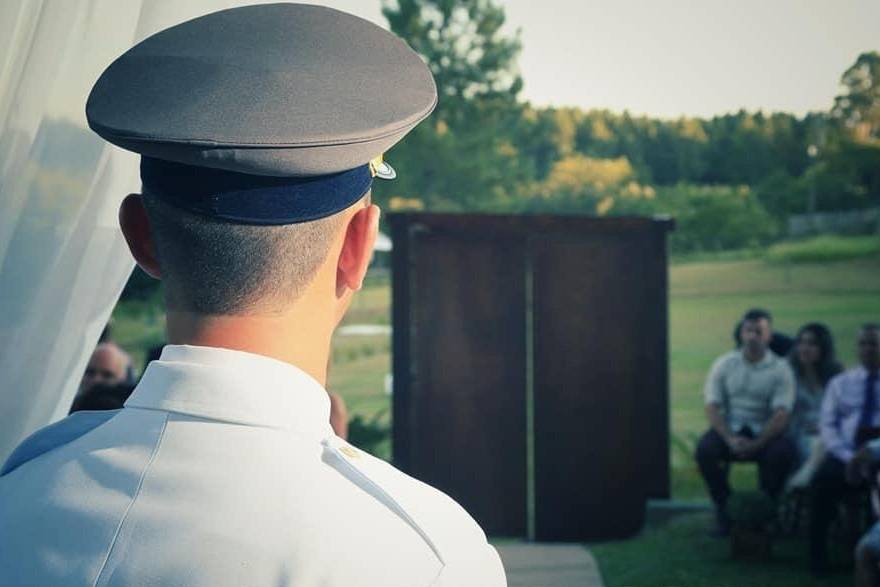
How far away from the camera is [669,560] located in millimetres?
5352

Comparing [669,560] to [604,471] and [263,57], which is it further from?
[263,57]

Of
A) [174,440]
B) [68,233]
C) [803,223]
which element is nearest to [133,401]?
[174,440]

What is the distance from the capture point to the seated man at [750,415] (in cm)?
629

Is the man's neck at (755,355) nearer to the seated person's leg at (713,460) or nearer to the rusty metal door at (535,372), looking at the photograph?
the seated person's leg at (713,460)

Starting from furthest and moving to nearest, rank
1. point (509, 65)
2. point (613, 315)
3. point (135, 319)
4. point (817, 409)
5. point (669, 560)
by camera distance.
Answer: point (509, 65)
point (135, 319)
point (613, 315)
point (817, 409)
point (669, 560)

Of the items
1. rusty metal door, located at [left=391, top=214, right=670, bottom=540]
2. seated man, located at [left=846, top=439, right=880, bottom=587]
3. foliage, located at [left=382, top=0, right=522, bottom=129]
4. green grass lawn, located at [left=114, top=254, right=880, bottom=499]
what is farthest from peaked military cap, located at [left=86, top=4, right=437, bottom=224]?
foliage, located at [left=382, top=0, right=522, bottom=129]

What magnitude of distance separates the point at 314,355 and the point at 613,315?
254 inches

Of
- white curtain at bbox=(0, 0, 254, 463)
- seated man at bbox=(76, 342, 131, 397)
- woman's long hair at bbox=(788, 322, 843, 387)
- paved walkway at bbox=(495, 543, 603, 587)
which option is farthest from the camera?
woman's long hair at bbox=(788, 322, 843, 387)

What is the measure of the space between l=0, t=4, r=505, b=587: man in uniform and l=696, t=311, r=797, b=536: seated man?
18.4 feet

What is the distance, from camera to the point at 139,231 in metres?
0.84

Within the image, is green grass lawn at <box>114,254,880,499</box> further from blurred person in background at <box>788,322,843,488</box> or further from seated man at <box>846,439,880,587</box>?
seated man at <box>846,439,880,587</box>

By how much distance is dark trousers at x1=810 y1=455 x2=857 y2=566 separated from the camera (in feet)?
18.2

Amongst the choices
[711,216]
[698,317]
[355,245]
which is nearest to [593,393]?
[355,245]

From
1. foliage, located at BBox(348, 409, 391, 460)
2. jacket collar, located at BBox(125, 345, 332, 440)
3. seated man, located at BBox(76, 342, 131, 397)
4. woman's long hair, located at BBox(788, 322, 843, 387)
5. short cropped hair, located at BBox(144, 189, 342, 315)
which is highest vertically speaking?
short cropped hair, located at BBox(144, 189, 342, 315)
